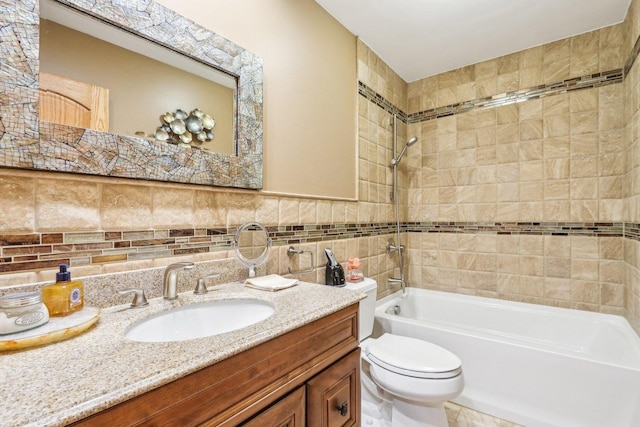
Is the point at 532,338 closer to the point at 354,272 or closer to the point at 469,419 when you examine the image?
the point at 469,419

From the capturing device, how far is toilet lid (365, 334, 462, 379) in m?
1.39

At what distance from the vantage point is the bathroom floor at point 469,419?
1708 mm

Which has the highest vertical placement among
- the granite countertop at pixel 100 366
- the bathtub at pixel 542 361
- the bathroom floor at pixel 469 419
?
the granite countertop at pixel 100 366

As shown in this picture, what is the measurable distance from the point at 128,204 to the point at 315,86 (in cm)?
121

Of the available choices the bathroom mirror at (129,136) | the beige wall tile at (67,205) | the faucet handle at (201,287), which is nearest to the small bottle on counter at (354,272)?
the bathroom mirror at (129,136)

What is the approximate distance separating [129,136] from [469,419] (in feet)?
7.08

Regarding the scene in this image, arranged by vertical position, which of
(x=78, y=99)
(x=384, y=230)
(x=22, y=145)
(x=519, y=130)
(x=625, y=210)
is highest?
(x=519, y=130)

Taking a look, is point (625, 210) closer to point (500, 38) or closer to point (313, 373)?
point (500, 38)

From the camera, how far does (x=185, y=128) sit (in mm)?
1145

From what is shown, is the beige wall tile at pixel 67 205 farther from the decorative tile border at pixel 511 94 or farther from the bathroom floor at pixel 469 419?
the bathroom floor at pixel 469 419

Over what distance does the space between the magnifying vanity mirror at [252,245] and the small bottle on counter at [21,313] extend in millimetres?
657

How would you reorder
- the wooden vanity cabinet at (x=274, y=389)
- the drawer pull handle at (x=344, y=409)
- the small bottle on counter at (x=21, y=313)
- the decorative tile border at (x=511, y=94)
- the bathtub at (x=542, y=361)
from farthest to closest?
the decorative tile border at (x=511, y=94)
the bathtub at (x=542, y=361)
the drawer pull handle at (x=344, y=409)
the small bottle on counter at (x=21, y=313)
the wooden vanity cabinet at (x=274, y=389)

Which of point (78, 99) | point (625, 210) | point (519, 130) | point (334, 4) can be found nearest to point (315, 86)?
point (334, 4)

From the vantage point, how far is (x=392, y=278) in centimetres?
255
